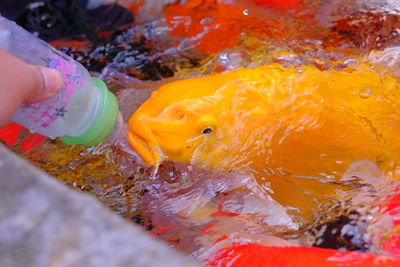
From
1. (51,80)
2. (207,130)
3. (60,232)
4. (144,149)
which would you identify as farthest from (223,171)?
(60,232)

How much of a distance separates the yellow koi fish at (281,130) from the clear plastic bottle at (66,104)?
143 millimetres

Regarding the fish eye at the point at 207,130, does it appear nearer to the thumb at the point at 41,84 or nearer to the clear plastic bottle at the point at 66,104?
the clear plastic bottle at the point at 66,104

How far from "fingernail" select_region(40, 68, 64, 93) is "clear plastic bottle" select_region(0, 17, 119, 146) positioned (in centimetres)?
16

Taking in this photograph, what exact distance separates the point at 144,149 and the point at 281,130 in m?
0.46

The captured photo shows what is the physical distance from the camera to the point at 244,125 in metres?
1.31

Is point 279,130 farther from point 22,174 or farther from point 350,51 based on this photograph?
point 22,174

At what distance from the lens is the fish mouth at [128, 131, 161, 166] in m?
1.33

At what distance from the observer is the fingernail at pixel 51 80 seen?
0.89m

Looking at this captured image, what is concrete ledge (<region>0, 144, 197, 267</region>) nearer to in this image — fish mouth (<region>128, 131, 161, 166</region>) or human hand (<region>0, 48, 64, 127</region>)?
human hand (<region>0, 48, 64, 127</region>)

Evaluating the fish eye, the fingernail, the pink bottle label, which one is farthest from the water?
the fingernail

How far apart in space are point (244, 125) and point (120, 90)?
2.58 feet

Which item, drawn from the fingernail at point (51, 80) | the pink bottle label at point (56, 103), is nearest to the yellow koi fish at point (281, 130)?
the pink bottle label at point (56, 103)

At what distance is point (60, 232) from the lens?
438 millimetres

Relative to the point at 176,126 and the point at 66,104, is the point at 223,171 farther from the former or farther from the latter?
the point at 66,104
